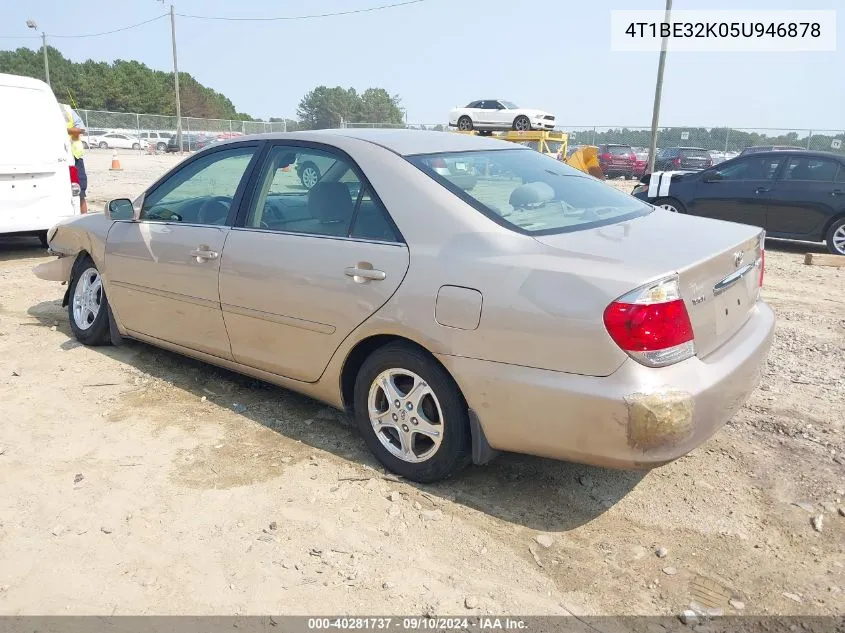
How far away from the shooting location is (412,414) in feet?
10.6

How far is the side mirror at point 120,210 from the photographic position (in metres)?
4.58

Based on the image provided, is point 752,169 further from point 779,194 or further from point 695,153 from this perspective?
point 695,153

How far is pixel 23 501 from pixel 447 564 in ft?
6.45

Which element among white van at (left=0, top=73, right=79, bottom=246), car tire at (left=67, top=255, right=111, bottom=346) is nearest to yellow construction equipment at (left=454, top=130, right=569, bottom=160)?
white van at (left=0, top=73, right=79, bottom=246)

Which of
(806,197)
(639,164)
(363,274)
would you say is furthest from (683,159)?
(363,274)

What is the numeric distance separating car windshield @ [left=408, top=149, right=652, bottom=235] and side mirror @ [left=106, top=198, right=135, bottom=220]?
7.17ft

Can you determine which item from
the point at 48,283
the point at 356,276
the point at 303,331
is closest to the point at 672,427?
the point at 356,276

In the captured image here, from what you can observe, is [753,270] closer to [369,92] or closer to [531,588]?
[531,588]

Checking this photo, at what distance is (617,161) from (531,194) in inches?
1057

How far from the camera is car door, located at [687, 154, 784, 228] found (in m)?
10.5

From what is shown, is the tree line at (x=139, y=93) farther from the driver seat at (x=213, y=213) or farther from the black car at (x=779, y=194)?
the driver seat at (x=213, y=213)

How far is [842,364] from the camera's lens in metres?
4.96

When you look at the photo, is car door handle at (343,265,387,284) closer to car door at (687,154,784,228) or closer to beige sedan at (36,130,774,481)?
beige sedan at (36,130,774,481)

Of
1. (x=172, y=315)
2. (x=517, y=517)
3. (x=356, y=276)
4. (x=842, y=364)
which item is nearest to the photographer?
(x=517, y=517)
